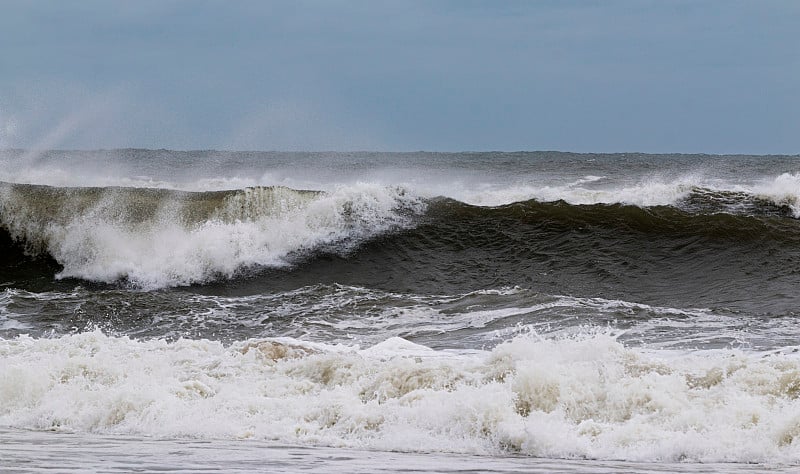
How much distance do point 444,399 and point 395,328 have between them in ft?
13.6

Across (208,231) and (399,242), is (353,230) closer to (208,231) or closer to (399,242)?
(399,242)

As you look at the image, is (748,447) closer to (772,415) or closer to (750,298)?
(772,415)

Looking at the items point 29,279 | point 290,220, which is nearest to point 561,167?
point 290,220

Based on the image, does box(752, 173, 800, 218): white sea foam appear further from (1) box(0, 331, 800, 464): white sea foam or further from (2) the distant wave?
(1) box(0, 331, 800, 464): white sea foam

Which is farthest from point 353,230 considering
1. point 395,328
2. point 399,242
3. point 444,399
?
point 444,399

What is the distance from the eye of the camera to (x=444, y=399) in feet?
20.7

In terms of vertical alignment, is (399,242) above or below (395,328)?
above

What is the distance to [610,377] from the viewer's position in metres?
6.65

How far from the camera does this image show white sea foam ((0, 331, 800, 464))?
561 centimetres

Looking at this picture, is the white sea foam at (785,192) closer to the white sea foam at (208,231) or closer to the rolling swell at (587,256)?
the rolling swell at (587,256)

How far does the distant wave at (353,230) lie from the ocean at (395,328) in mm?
53

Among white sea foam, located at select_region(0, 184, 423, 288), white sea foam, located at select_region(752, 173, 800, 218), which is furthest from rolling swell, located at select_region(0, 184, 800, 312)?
white sea foam, located at select_region(752, 173, 800, 218)

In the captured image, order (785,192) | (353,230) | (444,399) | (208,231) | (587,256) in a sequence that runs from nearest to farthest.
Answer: (444,399), (587,256), (208,231), (353,230), (785,192)

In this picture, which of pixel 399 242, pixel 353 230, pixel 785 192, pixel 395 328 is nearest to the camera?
pixel 395 328
